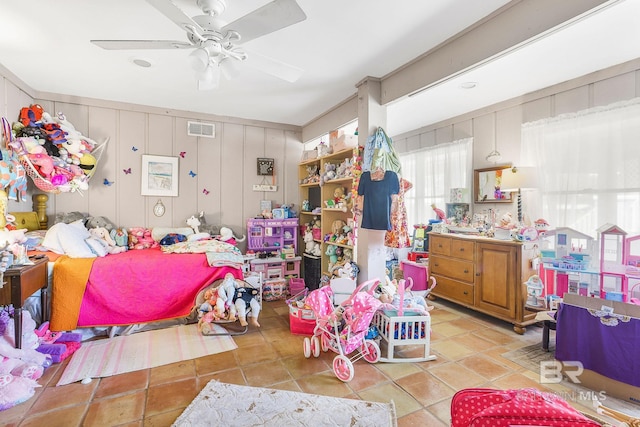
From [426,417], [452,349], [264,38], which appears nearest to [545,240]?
[452,349]

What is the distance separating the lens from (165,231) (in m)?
3.89

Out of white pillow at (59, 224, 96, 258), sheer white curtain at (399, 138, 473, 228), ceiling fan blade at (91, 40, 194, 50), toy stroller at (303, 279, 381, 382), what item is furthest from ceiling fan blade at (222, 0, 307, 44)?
sheer white curtain at (399, 138, 473, 228)

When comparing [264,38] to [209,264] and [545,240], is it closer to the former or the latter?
[209,264]

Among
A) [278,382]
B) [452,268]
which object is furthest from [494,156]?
[278,382]

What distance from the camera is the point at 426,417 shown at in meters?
1.81

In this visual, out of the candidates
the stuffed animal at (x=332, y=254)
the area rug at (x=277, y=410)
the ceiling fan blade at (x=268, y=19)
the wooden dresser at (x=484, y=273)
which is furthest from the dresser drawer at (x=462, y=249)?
the ceiling fan blade at (x=268, y=19)

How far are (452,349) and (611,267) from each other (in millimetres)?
1452

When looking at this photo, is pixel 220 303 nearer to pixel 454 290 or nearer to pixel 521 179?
pixel 454 290

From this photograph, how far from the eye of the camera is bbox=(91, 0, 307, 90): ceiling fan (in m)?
1.57

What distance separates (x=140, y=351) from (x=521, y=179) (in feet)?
13.8

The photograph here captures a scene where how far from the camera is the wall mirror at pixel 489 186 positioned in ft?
12.3

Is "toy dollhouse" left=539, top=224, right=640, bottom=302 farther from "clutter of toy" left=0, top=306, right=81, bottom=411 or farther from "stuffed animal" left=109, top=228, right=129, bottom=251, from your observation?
"stuffed animal" left=109, top=228, right=129, bottom=251

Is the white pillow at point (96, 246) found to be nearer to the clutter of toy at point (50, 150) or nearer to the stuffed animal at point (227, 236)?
the clutter of toy at point (50, 150)

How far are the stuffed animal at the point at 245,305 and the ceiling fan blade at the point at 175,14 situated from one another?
7.62 ft
